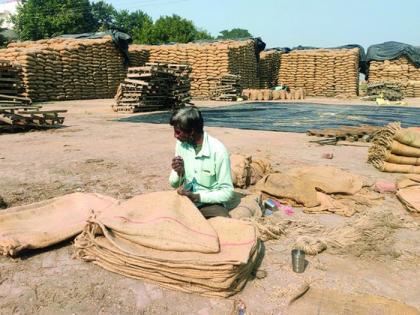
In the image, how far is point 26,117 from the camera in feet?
29.3

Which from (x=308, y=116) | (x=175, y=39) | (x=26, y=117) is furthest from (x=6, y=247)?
(x=175, y=39)

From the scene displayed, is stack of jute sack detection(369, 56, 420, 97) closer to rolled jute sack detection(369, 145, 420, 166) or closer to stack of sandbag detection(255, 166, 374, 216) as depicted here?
rolled jute sack detection(369, 145, 420, 166)

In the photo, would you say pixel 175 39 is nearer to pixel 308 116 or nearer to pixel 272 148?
pixel 308 116

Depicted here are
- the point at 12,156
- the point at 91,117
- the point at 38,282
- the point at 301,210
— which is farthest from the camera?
the point at 91,117

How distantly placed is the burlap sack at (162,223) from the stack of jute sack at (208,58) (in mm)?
16575

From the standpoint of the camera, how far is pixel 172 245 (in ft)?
8.46

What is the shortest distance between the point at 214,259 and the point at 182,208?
1.63 ft

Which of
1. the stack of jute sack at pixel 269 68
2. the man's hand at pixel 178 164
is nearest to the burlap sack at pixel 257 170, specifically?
the man's hand at pixel 178 164

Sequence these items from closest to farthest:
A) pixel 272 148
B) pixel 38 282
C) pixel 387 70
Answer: pixel 38 282 < pixel 272 148 < pixel 387 70

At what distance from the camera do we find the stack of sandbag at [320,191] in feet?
13.9

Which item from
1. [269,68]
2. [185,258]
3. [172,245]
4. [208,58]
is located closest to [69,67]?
[208,58]

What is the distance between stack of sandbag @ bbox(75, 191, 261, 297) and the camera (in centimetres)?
247

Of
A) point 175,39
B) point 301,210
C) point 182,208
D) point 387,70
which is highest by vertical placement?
point 175,39

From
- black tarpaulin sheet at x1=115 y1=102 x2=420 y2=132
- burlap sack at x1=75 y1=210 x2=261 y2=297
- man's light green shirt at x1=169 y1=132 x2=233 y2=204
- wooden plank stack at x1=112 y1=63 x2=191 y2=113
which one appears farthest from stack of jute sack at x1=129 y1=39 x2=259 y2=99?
burlap sack at x1=75 y1=210 x2=261 y2=297
